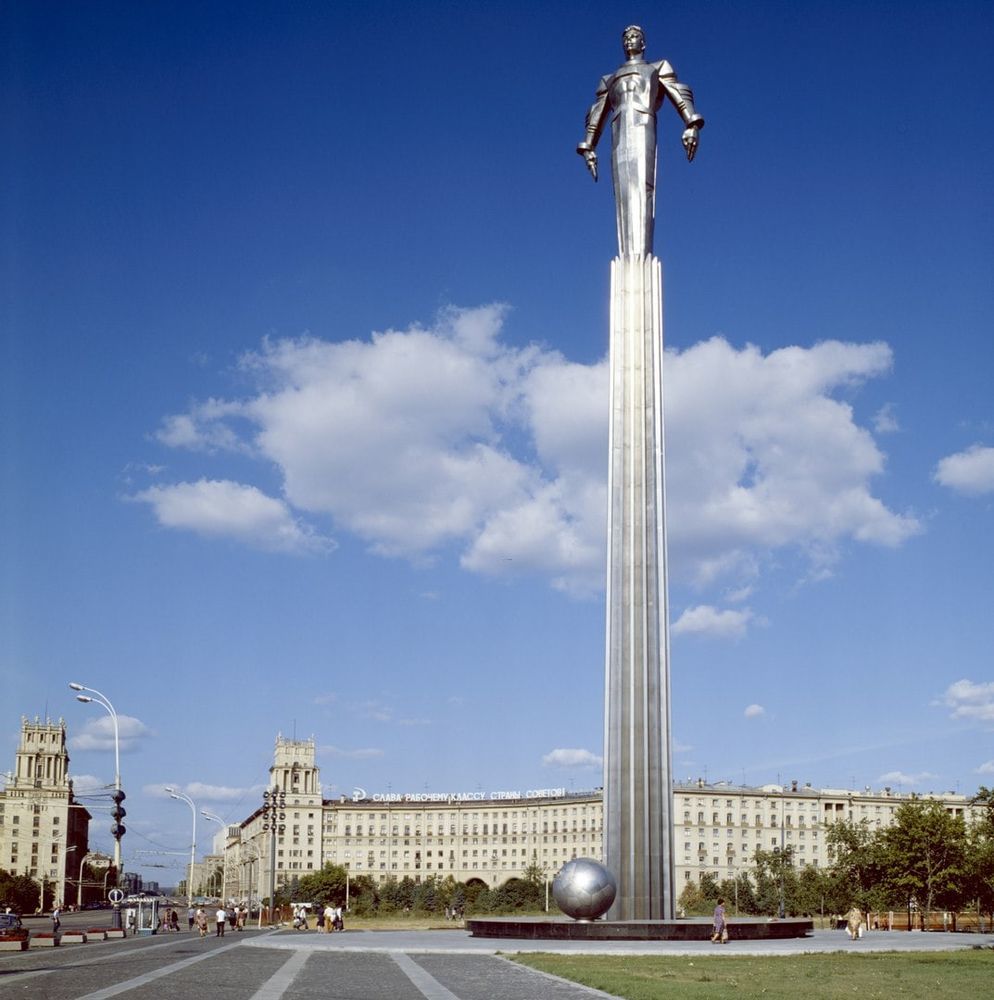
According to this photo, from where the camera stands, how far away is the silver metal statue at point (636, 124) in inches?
1716

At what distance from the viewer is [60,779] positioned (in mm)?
180125

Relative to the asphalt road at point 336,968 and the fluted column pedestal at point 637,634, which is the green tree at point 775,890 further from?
the asphalt road at point 336,968

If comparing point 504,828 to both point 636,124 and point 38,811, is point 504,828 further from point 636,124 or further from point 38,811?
point 636,124

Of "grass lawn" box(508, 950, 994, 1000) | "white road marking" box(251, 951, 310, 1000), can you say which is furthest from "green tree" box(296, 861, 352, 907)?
"grass lawn" box(508, 950, 994, 1000)

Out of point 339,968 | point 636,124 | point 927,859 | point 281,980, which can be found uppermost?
point 636,124

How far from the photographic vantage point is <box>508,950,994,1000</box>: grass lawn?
18.7m

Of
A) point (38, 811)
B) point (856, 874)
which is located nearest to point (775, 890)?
point (856, 874)

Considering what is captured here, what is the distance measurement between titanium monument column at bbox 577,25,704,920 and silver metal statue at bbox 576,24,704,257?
36 millimetres

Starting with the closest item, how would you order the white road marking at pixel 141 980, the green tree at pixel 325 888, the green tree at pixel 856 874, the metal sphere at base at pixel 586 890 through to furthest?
the white road marking at pixel 141 980 < the metal sphere at base at pixel 586 890 < the green tree at pixel 856 874 < the green tree at pixel 325 888

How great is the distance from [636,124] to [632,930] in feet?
88.6

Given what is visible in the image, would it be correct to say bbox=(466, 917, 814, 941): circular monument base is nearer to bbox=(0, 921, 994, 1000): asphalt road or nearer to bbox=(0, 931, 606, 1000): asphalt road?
bbox=(0, 921, 994, 1000): asphalt road

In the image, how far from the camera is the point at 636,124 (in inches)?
1738

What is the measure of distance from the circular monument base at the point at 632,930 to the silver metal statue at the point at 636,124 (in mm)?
22076

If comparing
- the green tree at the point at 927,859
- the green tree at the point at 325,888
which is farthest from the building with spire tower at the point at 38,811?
the green tree at the point at 927,859
